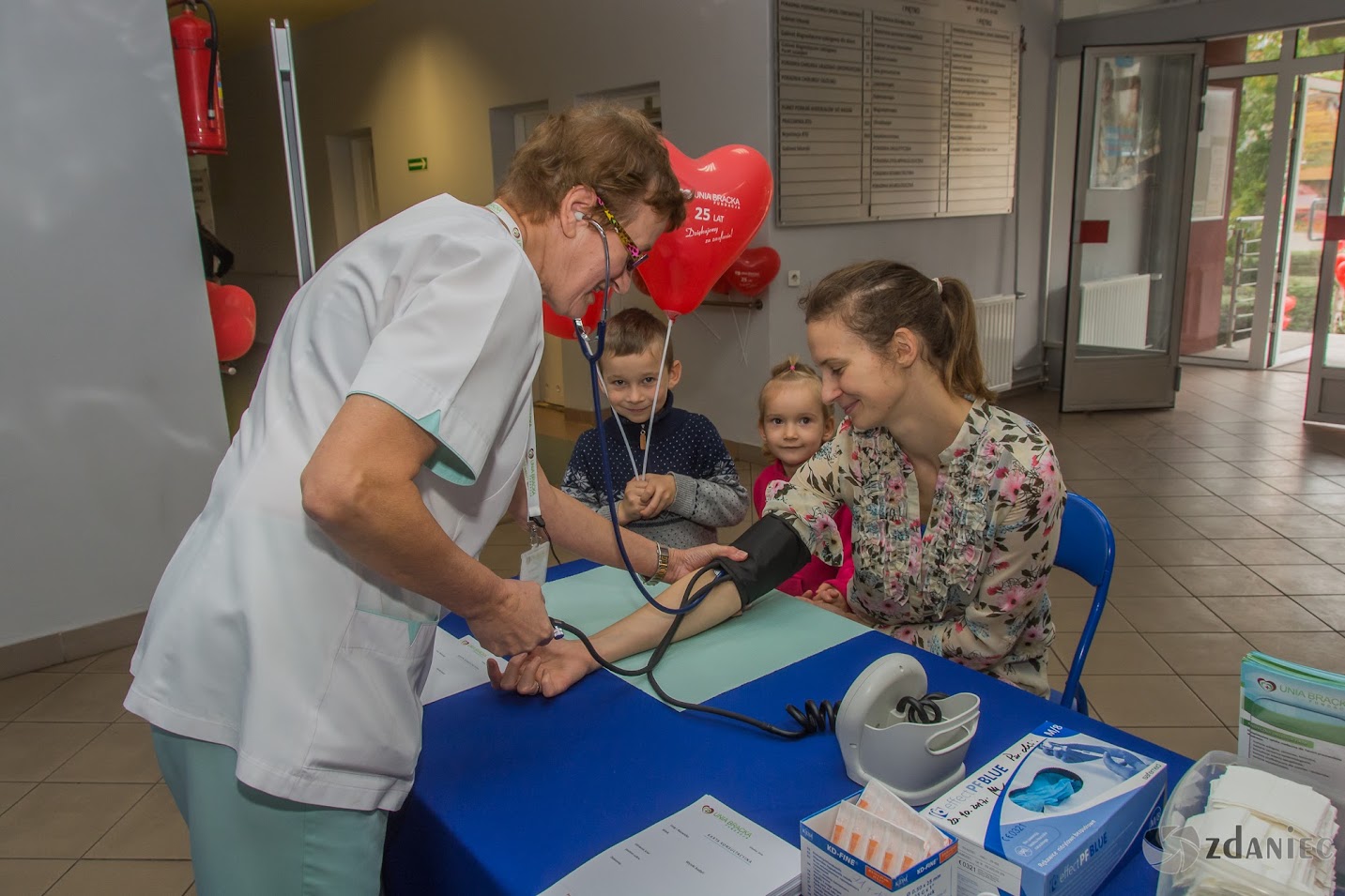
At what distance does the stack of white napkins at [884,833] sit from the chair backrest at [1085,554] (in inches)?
30.0

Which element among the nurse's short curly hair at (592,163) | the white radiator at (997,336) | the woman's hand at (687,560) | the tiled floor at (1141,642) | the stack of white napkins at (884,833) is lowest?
the tiled floor at (1141,642)

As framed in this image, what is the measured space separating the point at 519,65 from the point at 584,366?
1853 mm

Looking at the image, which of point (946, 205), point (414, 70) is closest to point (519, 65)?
point (414, 70)

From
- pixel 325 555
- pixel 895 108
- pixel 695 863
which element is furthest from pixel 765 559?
pixel 895 108

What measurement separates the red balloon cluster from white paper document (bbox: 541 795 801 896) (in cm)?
261

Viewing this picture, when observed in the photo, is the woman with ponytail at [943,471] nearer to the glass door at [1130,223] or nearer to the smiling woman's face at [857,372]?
the smiling woman's face at [857,372]

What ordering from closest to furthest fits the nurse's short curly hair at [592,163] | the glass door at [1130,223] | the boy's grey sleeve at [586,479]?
the nurse's short curly hair at [592,163], the boy's grey sleeve at [586,479], the glass door at [1130,223]

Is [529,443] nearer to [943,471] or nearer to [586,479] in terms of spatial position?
[943,471]

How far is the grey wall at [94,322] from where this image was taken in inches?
100.0

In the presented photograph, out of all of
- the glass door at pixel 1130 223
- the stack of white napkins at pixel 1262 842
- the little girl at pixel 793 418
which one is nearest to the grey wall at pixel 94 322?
the little girl at pixel 793 418

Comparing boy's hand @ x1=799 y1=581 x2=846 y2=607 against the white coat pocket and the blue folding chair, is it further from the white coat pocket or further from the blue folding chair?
the white coat pocket

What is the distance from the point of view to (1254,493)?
412cm

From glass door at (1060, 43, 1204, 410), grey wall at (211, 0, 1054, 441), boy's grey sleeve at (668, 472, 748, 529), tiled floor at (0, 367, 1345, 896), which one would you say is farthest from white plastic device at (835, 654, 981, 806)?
glass door at (1060, 43, 1204, 410)

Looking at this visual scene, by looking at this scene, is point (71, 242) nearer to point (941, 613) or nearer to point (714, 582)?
point (714, 582)
